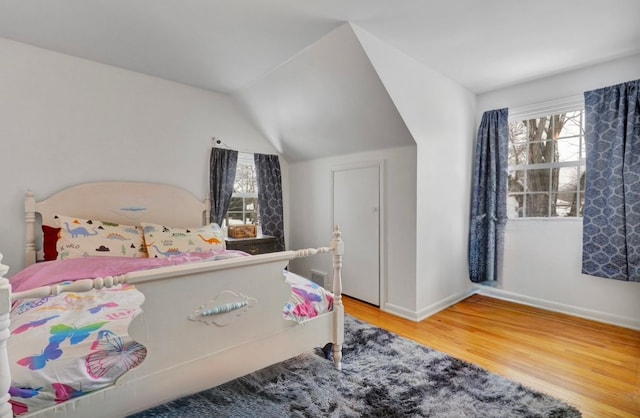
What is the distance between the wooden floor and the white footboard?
4.43 ft

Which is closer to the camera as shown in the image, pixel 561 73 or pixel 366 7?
pixel 366 7

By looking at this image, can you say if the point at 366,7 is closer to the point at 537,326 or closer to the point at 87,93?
the point at 87,93

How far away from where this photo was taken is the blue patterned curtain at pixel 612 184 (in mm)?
2492

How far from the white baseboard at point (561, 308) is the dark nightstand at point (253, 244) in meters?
2.53

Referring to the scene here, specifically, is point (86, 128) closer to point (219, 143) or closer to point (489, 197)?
point (219, 143)

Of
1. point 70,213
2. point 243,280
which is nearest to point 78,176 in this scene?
point 70,213

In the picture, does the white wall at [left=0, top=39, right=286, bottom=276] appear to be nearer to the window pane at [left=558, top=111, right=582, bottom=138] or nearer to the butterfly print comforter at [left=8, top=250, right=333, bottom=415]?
the butterfly print comforter at [left=8, top=250, right=333, bottom=415]

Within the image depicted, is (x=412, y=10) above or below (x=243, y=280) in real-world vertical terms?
above

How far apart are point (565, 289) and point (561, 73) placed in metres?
2.12

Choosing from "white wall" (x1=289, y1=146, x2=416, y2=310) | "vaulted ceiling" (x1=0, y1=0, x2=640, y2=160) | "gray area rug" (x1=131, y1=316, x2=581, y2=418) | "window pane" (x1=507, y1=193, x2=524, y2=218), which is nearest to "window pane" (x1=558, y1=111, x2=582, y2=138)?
"vaulted ceiling" (x1=0, y1=0, x2=640, y2=160)

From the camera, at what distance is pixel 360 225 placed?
325cm

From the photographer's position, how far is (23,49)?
92.8 inches

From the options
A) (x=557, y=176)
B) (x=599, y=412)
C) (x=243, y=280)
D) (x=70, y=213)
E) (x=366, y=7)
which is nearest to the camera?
(x=243, y=280)

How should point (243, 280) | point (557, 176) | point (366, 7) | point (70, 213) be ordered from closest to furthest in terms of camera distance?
point (243, 280)
point (366, 7)
point (70, 213)
point (557, 176)
